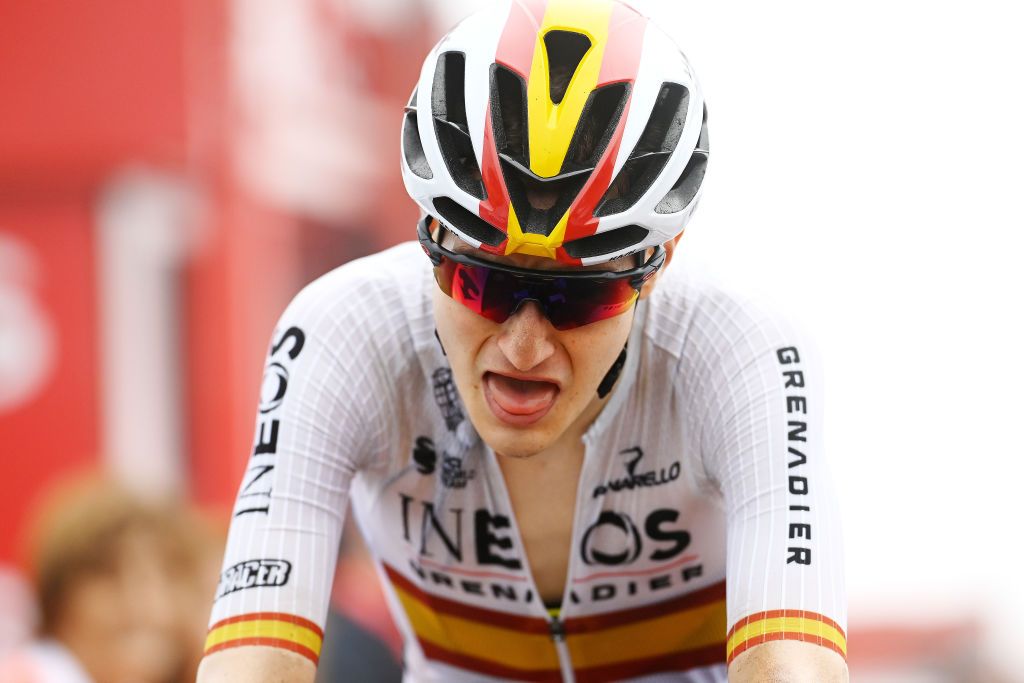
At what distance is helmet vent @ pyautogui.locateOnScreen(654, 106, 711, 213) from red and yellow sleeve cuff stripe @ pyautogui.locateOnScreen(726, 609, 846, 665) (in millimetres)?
833

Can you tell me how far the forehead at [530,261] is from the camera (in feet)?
8.64

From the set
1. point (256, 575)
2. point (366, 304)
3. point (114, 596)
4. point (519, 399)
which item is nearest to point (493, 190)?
point (519, 399)

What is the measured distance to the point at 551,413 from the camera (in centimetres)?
272

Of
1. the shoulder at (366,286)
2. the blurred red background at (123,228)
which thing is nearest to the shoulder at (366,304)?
the shoulder at (366,286)

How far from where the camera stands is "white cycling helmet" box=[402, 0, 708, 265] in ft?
8.52

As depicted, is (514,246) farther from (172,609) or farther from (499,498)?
(172,609)

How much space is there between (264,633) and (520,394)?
2.32 ft

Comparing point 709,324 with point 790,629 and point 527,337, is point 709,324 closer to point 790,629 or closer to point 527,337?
point 527,337

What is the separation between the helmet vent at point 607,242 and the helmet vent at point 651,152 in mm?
44

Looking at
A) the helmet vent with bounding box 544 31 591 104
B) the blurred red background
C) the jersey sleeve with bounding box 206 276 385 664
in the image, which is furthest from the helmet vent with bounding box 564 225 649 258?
the blurred red background

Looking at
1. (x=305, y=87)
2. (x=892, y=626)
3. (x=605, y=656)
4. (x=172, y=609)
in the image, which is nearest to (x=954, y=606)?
(x=892, y=626)

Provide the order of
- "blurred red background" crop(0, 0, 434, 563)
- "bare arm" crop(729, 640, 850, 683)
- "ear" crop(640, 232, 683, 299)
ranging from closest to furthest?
"bare arm" crop(729, 640, 850, 683) < "ear" crop(640, 232, 683, 299) < "blurred red background" crop(0, 0, 434, 563)

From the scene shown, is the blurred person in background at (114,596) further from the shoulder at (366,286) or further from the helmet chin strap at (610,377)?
the helmet chin strap at (610,377)

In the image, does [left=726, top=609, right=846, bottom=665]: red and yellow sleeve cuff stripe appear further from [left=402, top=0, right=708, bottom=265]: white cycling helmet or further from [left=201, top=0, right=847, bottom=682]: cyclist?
[left=402, top=0, right=708, bottom=265]: white cycling helmet
